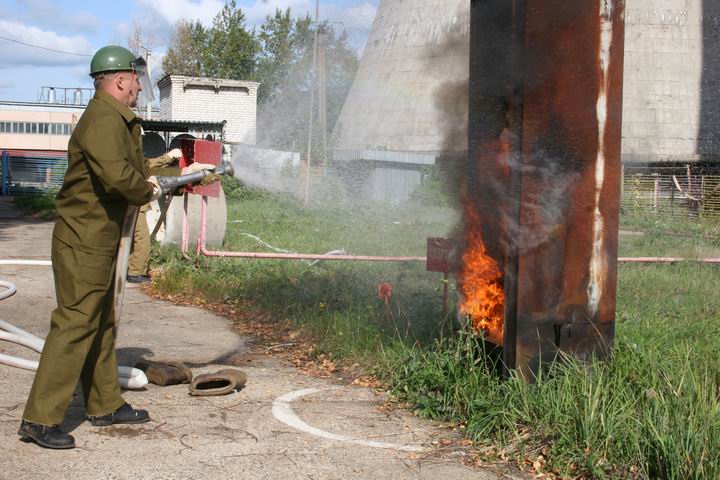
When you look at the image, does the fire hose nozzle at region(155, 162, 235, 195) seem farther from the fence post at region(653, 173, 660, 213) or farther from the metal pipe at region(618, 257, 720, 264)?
the fence post at region(653, 173, 660, 213)

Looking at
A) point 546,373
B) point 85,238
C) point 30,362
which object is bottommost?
point 30,362

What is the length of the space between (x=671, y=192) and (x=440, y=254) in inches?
847

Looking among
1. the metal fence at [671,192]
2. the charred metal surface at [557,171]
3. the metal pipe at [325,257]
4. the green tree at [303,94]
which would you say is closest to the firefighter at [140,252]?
the metal pipe at [325,257]

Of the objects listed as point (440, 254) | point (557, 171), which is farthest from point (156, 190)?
point (557, 171)

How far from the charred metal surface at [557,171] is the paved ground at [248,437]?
90 cm

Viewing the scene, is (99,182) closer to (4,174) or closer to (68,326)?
(68,326)

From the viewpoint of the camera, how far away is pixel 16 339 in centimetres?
602

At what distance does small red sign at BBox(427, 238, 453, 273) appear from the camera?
18.4 ft

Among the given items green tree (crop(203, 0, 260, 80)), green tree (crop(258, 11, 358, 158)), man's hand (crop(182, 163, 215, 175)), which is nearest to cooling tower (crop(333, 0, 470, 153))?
green tree (crop(258, 11, 358, 158))

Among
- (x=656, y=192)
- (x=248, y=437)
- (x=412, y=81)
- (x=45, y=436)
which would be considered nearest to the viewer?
(x=45, y=436)

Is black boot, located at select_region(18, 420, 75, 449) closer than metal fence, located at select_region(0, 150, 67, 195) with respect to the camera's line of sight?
Yes

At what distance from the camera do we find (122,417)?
4.59 m

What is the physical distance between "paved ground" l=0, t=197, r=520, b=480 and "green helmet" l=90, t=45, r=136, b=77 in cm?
199

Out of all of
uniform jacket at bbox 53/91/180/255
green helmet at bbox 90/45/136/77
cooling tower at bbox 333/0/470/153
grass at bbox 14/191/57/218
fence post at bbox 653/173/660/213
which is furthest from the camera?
fence post at bbox 653/173/660/213
